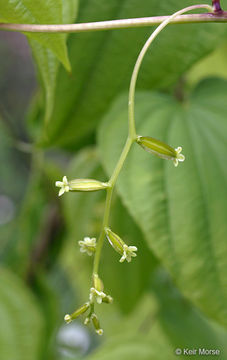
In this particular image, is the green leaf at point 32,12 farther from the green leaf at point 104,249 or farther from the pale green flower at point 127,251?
the green leaf at point 104,249

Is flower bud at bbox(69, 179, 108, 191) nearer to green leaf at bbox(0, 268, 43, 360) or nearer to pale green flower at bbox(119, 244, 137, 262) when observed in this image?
pale green flower at bbox(119, 244, 137, 262)

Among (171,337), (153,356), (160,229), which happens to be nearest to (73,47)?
(160,229)

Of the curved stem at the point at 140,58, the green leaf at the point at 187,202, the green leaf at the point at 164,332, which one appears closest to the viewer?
the curved stem at the point at 140,58

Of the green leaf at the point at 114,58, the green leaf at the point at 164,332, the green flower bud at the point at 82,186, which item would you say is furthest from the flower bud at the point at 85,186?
the green leaf at the point at 164,332

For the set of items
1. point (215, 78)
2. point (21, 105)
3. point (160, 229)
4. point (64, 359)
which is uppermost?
point (21, 105)

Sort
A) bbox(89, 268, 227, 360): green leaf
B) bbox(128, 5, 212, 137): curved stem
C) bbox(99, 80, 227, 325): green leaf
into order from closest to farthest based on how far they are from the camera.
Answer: bbox(128, 5, 212, 137): curved stem
bbox(99, 80, 227, 325): green leaf
bbox(89, 268, 227, 360): green leaf

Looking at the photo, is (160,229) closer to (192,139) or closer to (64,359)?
(192,139)

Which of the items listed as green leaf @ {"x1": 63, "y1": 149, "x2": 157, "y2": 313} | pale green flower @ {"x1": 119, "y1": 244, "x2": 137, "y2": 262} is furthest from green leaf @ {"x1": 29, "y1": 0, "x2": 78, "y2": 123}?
green leaf @ {"x1": 63, "y1": 149, "x2": 157, "y2": 313}
